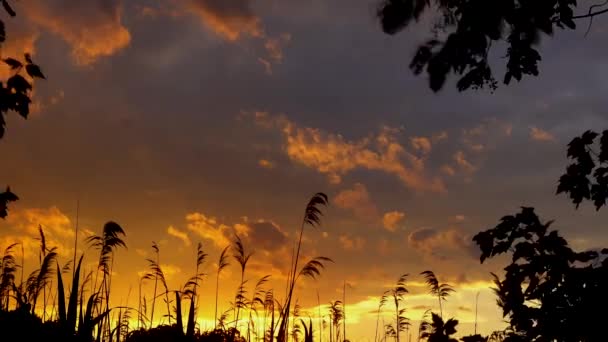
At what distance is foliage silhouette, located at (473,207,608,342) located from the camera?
5.79m

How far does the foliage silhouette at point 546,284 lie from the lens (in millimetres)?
5785

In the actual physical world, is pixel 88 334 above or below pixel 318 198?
below

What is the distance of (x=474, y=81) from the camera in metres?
6.06

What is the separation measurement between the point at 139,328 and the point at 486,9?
8.19 metres

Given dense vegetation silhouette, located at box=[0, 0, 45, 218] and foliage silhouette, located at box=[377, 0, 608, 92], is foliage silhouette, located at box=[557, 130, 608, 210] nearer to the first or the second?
foliage silhouette, located at box=[377, 0, 608, 92]

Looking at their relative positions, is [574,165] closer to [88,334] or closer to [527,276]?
[527,276]

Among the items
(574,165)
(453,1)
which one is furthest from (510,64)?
(574,165)

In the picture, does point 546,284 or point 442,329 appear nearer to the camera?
point 442,329

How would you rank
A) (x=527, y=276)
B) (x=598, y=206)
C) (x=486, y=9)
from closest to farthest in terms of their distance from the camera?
(x=486, y=9) → (x=527, y=276) → (x=598, y=206)

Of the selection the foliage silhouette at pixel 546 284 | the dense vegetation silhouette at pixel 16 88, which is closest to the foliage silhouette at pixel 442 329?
the foliage silhouette at pixel 546 284

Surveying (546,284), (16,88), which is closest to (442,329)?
(546,284)

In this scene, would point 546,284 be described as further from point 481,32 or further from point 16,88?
point 16,88

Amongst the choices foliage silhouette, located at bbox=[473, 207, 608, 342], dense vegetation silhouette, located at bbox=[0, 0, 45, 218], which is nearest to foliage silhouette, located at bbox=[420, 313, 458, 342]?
foliage silhouette, located at bbox=[473, 207, 608, 342]

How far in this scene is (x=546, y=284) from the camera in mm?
6043
